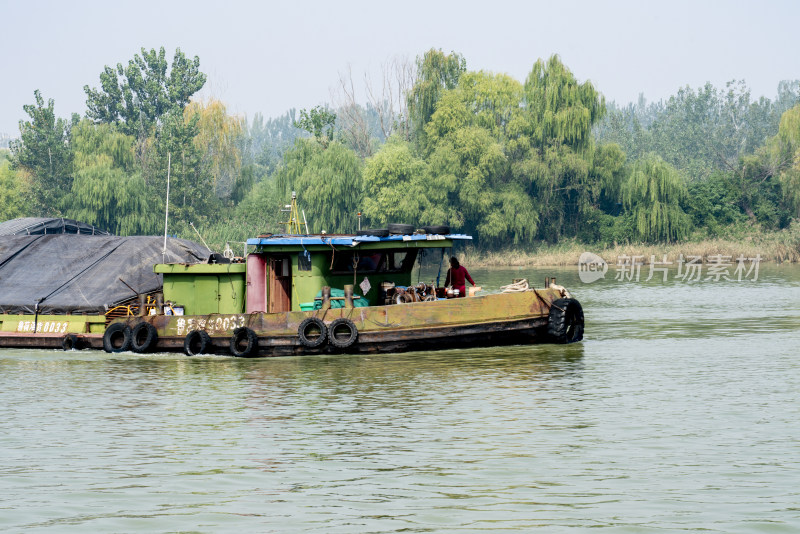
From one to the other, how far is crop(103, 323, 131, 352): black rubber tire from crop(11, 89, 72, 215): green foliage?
53.3m

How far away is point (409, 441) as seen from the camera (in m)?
13.3

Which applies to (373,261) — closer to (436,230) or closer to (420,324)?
(436,230)

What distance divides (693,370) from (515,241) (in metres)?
47.8

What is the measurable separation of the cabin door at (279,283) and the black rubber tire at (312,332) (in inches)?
48.7

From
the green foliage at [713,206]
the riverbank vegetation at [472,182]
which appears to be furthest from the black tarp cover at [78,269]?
the green foliage at [713,206]

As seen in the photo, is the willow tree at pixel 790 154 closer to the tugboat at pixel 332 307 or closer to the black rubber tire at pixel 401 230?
the tugboat at pixel 332 307

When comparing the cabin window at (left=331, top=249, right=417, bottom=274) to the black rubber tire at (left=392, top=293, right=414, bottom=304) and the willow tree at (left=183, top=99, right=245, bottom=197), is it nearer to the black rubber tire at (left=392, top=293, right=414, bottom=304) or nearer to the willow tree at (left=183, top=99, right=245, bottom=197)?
the black rubber tire at (left=392, top=293, right=414, bottom=304)

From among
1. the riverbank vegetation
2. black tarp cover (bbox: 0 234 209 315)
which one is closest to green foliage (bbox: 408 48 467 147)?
the riverbank vegetation

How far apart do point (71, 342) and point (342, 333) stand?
6472 mm

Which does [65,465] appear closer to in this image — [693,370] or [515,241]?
[693,370]

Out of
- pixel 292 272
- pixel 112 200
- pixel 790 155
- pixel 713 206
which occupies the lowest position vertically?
pixel 292 272

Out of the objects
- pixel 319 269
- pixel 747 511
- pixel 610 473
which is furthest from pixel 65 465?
pixel 319 269

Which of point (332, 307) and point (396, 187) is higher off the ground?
point (396, 187)

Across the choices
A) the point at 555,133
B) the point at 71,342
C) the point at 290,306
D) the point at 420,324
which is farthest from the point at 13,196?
the point at 420,324
